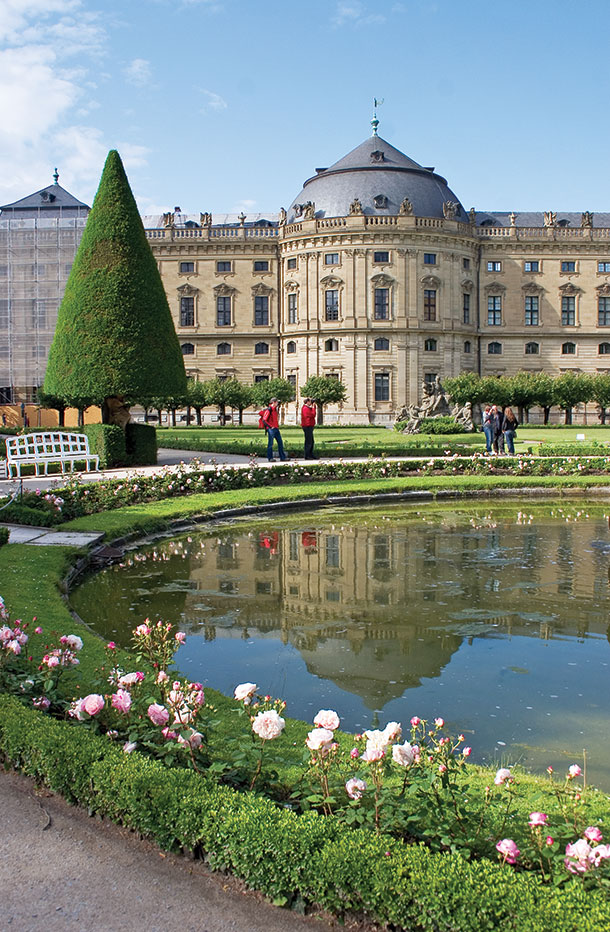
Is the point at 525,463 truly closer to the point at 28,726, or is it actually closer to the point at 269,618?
the point at 269,618

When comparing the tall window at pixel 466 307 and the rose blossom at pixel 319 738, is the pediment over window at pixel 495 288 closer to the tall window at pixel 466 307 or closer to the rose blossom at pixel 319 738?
the tall window at pixel 466 307

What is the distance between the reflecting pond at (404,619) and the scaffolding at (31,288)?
3333 cm

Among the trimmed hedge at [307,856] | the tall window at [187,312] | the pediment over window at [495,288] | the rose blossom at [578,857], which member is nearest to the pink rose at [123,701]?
the trimmed hedge at [307,856]

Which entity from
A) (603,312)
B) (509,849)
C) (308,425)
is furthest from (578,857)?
(603,312)

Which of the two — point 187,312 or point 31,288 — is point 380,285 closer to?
point 187,312

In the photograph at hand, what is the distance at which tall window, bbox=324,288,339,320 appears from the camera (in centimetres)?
5269

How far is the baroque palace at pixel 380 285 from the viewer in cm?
5178

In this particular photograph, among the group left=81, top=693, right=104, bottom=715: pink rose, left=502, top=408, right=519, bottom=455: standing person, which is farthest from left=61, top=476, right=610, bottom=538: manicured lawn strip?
left=81, top=693, right=104, bottom=715: pink rose

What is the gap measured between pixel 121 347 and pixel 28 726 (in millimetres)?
16675

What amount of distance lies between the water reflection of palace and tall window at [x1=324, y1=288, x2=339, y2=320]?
41520 mm

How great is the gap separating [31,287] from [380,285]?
20.9 meters

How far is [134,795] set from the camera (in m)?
3.60

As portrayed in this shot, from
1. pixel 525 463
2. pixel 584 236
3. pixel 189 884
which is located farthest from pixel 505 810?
pixel 584 236

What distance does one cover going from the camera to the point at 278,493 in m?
15.1
